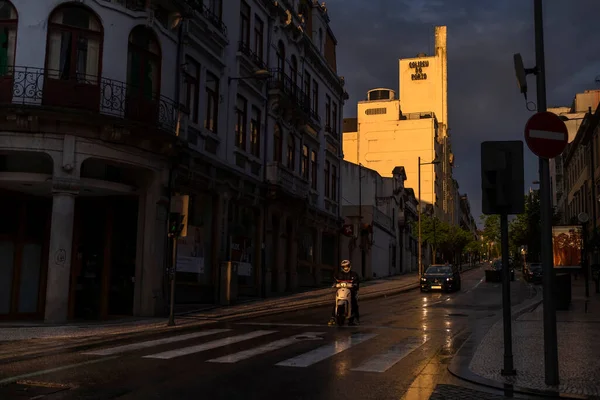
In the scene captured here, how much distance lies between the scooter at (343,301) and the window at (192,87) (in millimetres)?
9018

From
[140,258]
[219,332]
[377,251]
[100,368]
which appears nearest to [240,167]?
[140,258]

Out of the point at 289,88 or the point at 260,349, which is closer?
the point at 260,349

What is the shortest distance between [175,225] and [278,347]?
575cm

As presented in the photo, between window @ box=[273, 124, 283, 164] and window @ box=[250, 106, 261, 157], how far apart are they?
1861mm

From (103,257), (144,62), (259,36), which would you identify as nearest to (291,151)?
(259,36)

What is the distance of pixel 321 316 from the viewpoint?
19.6m

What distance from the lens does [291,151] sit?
3222 cm

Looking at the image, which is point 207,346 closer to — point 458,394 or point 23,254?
point 458,394

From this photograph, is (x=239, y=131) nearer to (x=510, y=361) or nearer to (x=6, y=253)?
(x=6, y=253)

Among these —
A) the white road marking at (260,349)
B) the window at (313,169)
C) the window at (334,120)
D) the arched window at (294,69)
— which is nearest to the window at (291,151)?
the arched window at (294,69)

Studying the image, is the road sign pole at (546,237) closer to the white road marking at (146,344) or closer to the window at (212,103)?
the white road marking at (146,344)

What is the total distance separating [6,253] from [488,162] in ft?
46.4

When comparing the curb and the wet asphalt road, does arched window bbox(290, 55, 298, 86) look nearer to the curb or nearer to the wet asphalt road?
the wet asphalt road

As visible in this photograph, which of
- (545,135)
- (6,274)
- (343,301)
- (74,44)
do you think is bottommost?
(343,301)
